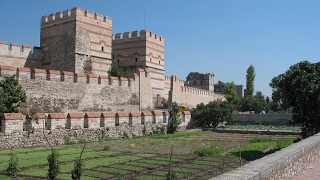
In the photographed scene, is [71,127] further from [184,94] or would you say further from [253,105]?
[253,105]

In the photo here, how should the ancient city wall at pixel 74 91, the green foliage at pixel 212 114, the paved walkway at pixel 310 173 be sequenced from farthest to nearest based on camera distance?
the green foliage at pixel 212 114 → the ancient city wall at pixel 74 91 → the paved walkway at pixel 310 173

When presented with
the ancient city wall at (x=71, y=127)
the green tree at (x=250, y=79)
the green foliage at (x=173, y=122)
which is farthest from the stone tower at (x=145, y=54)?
the green tree at (x=250, y=79)

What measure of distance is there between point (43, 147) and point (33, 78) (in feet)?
17.5

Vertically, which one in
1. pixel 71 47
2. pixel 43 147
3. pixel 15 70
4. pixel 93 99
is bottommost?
pixel 43 147

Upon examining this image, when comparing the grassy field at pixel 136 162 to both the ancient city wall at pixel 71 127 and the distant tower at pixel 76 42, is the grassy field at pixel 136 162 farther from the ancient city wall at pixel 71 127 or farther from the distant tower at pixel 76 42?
the distant tower at pixel 76 42

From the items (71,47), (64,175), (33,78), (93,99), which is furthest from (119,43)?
(64,175)

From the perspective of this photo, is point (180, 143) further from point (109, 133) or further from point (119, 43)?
point (119, 43)

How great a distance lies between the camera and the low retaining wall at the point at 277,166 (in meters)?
4.21

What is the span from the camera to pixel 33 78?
17422 mm

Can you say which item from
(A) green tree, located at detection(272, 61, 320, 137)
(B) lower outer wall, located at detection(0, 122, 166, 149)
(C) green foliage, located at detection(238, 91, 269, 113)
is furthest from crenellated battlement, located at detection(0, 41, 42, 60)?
(C) green foliage, located at detection(238, 91, 269, 113)

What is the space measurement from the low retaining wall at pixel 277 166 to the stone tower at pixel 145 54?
20.4 meters

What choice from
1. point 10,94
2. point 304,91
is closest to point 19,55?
point 10,94

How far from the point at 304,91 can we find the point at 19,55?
16.6 metres

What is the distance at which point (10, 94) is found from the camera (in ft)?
48.8
